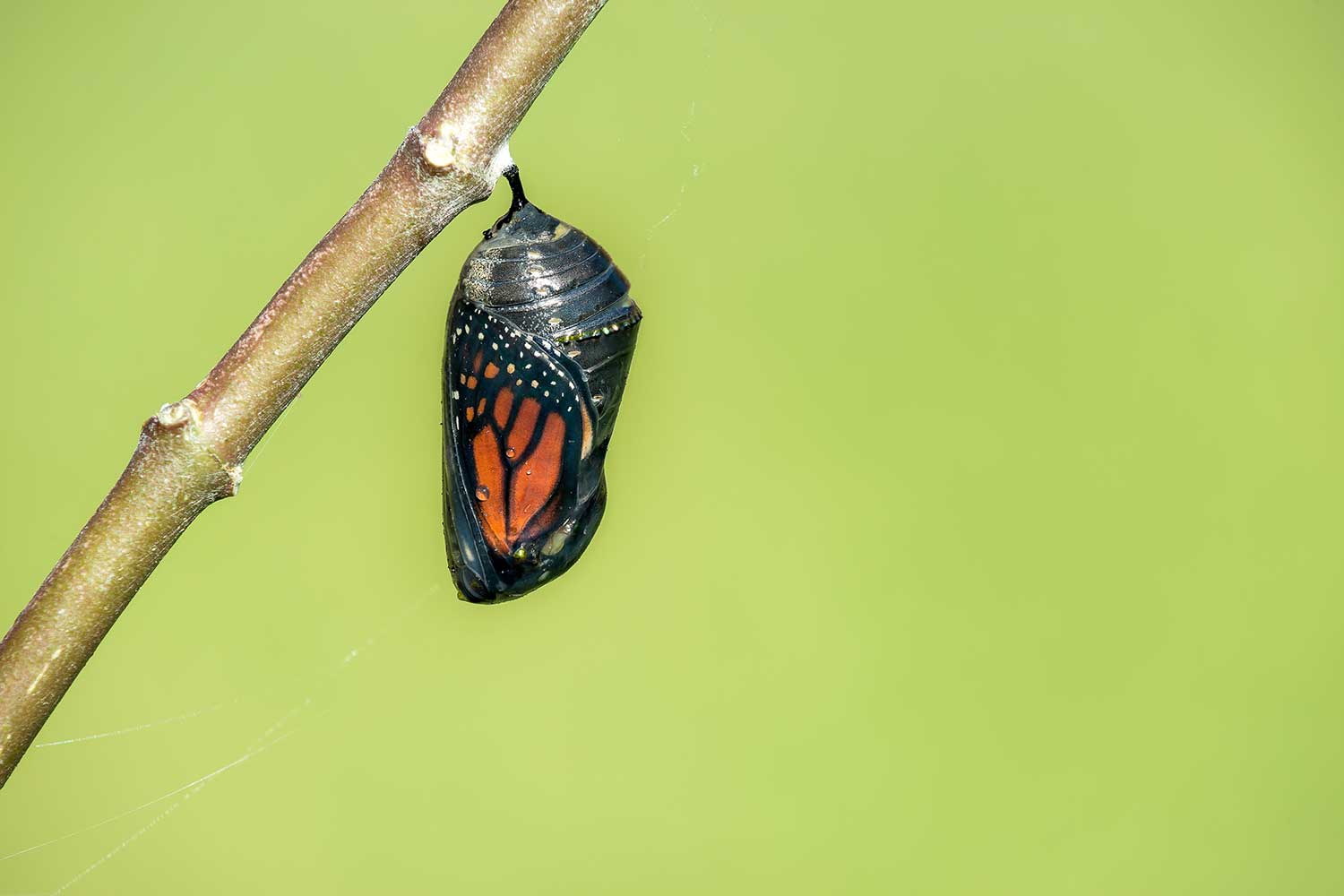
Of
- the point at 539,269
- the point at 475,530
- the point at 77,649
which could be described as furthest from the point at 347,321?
the point at 475,530

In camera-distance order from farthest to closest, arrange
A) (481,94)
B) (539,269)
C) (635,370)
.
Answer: (635,370) < (539,269) < (481,94)

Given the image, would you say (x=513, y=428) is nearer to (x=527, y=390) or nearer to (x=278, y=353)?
(x=527, y=390)

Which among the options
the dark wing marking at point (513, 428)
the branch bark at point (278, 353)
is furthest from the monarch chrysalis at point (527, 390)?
the branch bark at point (278, 353)

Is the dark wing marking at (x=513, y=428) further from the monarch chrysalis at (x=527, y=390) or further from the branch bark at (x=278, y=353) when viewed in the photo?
the branch bark at (x=278, y=353)

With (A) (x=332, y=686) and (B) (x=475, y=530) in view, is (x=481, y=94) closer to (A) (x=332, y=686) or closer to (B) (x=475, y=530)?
(B) (x=475, y=530)

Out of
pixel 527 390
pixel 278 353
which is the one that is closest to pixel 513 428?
pixel 527 390

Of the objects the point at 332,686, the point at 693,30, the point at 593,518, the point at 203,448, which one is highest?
the point at 693,30

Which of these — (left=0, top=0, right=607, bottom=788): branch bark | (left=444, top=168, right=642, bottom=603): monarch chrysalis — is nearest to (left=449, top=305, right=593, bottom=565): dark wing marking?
(left=444, top=168, right=642, bottom=603): monarch chrysalis
